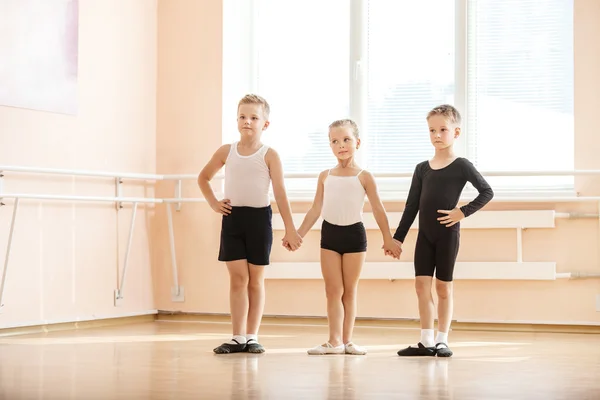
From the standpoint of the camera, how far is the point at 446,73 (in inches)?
190

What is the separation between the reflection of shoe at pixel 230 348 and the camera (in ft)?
11.2

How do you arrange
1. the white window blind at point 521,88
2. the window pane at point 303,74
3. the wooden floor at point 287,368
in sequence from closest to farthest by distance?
the wooden floor at point 287,368 → the white window blind at point 521,88 → the window pane at point 303,74

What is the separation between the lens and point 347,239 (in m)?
3.53

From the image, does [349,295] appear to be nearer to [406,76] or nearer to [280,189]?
[280,189]

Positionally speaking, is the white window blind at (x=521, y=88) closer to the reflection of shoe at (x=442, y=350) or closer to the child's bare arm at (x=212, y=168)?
the reflection of shoe at (x=442, y=350)

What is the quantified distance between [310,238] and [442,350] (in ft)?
5.14

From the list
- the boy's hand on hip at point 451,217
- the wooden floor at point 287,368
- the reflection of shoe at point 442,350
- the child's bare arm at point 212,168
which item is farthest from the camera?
the child's bare arm at point 212,168

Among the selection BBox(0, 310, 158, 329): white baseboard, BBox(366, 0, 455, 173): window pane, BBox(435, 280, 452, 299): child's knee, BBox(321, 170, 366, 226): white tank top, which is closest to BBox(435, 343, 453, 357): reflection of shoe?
BBox(435, 280, 452, 299): child's knee

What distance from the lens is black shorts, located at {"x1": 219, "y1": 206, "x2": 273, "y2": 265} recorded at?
3.54 metres

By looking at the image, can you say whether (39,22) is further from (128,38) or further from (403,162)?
(403,162)

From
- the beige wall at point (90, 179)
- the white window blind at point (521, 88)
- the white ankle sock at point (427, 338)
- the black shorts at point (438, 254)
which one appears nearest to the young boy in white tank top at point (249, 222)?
the black shorts at point (438, 254)

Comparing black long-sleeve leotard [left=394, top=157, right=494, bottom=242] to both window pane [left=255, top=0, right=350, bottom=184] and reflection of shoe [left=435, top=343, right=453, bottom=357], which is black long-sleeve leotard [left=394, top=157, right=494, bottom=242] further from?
window pane [left=255, top=0, right=350, bottom=184]

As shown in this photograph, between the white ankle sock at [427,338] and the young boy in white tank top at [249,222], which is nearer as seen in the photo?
the white ankle sock at [427,338]

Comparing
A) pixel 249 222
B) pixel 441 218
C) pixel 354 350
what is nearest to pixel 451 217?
pixel 441 218
